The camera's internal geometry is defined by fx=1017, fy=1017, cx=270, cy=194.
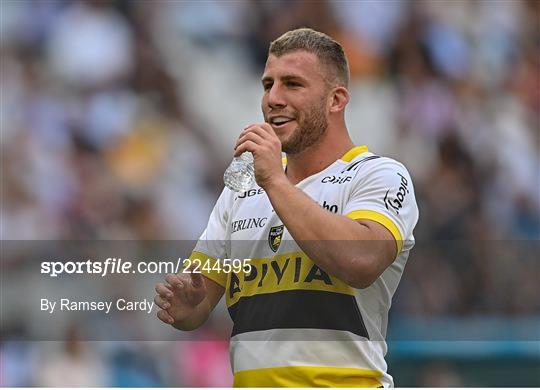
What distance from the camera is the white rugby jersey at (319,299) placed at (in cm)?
341

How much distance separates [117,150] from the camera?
8141 millimetres

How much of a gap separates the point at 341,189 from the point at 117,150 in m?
4.85

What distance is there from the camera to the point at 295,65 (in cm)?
360

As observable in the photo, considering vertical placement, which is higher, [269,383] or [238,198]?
Result: [238,198]

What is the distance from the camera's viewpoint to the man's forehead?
11.8 feet

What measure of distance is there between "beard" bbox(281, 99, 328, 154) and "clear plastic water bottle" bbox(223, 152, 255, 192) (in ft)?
0.66

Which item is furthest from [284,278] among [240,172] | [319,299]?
[240,172]

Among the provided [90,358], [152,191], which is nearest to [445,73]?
[152,191]

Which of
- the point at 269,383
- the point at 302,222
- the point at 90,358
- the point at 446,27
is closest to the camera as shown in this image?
the point at 302,222

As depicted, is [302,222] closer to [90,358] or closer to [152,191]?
[90,358]

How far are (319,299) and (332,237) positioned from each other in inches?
13.9
